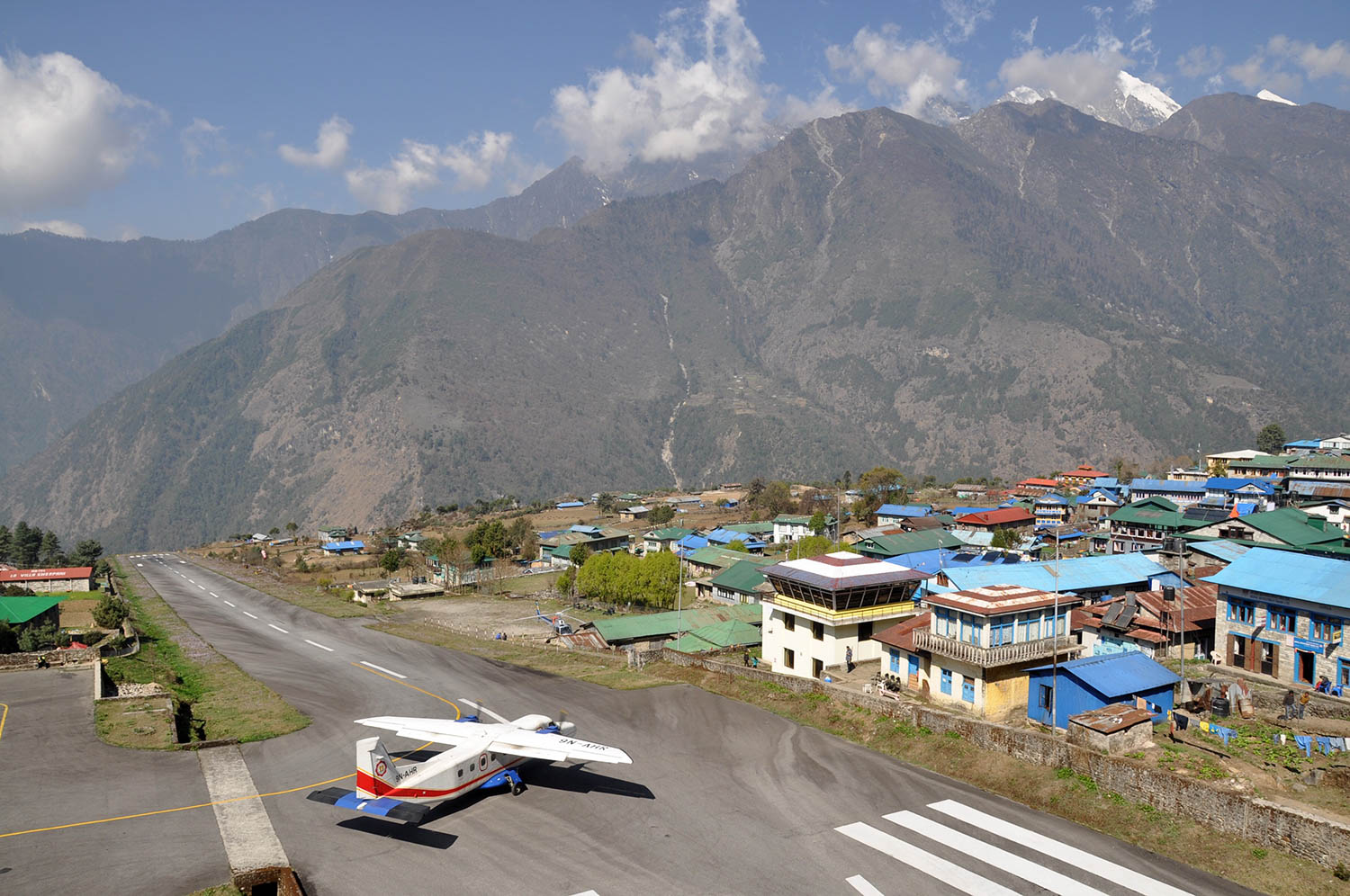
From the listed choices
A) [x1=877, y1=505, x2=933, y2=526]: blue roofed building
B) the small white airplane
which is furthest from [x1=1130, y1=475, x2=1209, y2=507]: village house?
the small white airplane

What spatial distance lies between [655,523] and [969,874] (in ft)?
438

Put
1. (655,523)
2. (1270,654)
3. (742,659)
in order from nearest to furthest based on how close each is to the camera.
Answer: (1270,654), (742,659), (655,523)

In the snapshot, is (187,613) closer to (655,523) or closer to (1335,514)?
(655,523)

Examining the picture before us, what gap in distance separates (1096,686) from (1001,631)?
4430mm

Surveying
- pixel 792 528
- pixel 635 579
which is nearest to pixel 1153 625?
pixel 635 579

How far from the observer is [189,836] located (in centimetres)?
2419

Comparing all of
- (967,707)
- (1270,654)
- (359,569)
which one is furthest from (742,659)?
(359,569)

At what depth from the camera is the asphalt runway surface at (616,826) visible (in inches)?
853

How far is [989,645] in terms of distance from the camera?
33.3 metres

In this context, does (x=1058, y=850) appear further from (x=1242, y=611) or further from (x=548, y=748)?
(x=1242, y=611)

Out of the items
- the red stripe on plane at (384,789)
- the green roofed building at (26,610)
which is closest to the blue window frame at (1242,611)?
the red stripe on plane at (384,789)

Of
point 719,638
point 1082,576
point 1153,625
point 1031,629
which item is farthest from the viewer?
point 719,638

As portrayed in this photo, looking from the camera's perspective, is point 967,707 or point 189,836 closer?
point 189,836

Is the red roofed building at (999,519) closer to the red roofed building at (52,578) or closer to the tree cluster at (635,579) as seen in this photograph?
the tree cluster at (635,579)
